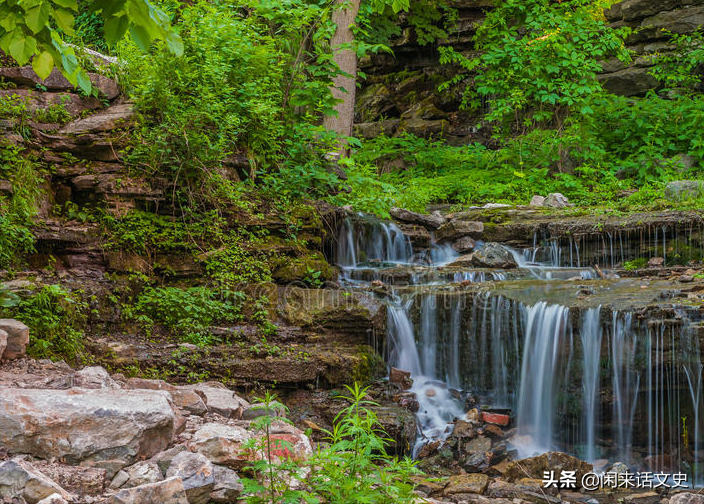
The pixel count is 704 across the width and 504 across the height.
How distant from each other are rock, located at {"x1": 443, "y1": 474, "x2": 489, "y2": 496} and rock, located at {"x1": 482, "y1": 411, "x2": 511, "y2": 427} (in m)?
1.22

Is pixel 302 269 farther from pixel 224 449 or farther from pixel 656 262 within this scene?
pixel 656 262

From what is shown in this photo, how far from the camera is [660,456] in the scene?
17.6 feet

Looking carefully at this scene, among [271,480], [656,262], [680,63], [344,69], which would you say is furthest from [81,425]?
[680,63]

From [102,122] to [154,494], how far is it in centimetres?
487

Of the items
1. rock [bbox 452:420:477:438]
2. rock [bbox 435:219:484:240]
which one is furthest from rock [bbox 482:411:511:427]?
rock [bbox 435:219:484:240]

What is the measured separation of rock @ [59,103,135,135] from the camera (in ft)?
20.0

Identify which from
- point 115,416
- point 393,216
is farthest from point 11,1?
point 393,216

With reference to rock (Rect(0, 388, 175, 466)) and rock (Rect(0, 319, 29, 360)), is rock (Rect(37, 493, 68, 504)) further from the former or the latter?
rock (Rect(0, 319, 29, 360))

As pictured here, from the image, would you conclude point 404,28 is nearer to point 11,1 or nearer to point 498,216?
point 498,216

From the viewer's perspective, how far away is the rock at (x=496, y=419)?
6.03m

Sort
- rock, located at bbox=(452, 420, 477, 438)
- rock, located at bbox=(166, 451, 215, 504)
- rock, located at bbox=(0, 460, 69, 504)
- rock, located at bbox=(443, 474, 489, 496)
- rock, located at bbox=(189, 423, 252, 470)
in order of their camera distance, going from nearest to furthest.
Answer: rock, located at bbox=(0, 460, 69, 504), rock, located at bbox=(166, 451, 215, 504), rock, located at bbox=(189, 423, 252, 470), rock, located at bbox=(443, 474, 489, 496), rock, located at bbox=(452, 420, 477, 438)

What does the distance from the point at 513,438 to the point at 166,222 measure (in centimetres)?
442

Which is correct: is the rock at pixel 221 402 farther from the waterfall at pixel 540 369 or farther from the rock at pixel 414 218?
the rock at pixel 414 218

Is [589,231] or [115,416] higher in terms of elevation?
[589,231]
